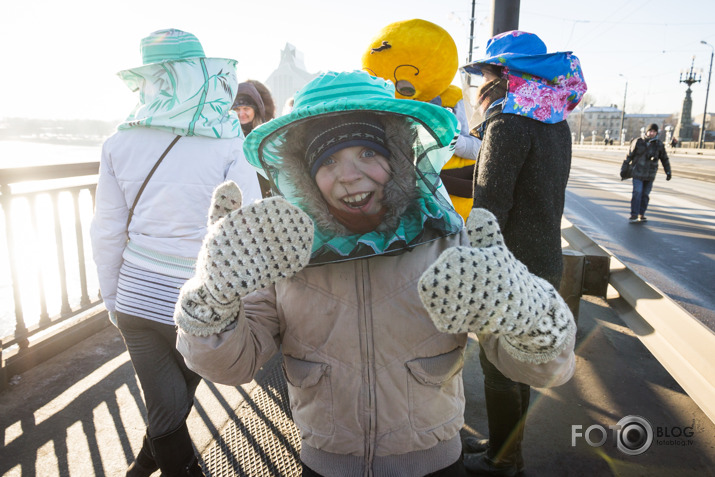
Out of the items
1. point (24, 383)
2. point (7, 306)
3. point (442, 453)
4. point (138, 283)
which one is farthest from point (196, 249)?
point (7, 306)

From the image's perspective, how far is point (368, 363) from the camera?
1358 mm

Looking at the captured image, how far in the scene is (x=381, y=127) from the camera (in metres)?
1.48

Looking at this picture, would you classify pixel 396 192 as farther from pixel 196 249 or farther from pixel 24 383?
pixel 24 383

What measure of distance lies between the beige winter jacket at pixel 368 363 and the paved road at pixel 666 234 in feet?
14.9

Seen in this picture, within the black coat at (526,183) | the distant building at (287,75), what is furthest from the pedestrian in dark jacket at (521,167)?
the distant building at (287,75)

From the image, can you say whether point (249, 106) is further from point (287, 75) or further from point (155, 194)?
point (287, 75)

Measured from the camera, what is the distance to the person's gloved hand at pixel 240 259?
44.4 inches

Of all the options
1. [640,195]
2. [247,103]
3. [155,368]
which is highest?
[247,103]

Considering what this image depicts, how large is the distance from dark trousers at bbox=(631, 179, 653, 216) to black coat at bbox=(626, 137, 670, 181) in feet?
0.40

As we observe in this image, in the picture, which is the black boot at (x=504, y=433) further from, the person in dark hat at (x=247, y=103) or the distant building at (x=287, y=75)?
the distant building at (x=287, y=75)

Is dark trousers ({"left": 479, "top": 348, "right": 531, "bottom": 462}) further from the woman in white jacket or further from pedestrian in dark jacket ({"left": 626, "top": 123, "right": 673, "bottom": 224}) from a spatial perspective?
pedestrian in dark jacket ({"left": 626, "top": 123, "right": 673, "bottom": 224})

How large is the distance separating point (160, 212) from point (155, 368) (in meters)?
0.73
